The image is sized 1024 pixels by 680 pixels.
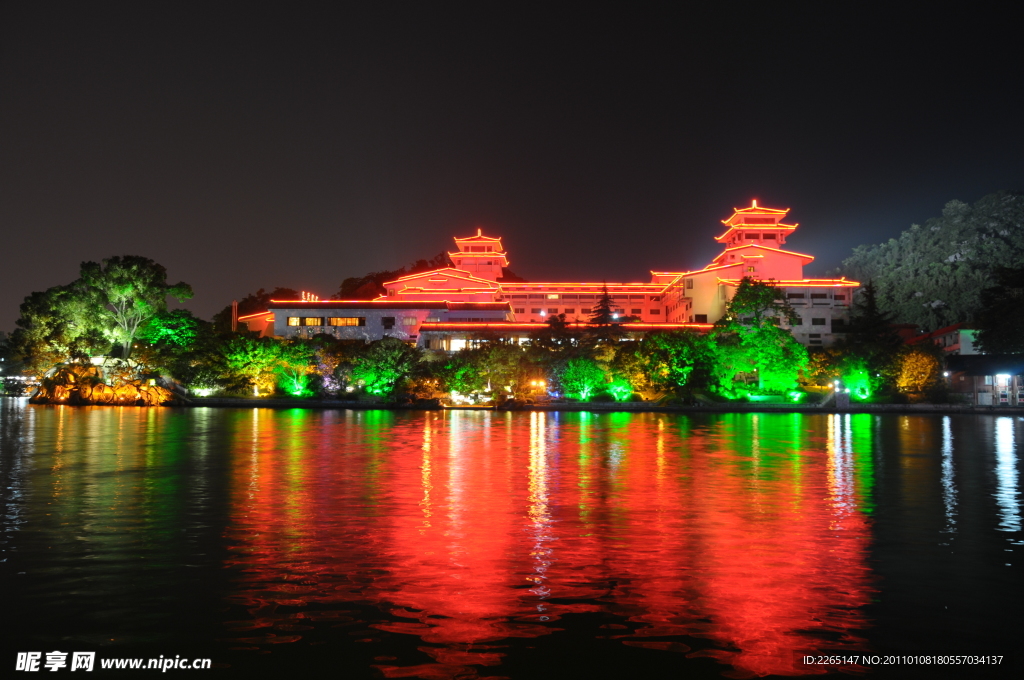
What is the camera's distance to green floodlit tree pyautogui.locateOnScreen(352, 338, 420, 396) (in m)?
51.5

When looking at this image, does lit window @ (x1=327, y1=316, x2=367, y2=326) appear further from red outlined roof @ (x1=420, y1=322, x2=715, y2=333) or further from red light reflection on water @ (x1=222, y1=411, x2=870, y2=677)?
red light reflection on water @ (x1=222, y1=411, x2=870, y2=677)

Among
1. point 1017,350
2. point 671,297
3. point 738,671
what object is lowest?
point 738,671

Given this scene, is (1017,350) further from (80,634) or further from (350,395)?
(80,634)

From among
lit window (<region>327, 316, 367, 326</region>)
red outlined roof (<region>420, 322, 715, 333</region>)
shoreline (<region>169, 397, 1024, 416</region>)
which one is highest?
lit window (<region>327, 316, 367, 326</region>)

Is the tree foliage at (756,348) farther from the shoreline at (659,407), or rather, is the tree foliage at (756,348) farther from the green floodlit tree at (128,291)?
the green floodlit tree at (128,291)

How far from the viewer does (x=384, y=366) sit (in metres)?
51.5

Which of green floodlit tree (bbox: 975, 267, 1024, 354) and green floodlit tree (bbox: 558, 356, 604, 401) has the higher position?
green floodlit tree (bbox: 975, 267, 1024, 354)

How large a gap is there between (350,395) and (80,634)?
4612cm

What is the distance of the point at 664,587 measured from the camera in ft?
27.0

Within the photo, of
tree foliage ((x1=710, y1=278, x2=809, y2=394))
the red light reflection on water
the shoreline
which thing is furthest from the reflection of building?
the red light reflection on water

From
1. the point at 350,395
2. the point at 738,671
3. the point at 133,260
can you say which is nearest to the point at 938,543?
the point at 738,671

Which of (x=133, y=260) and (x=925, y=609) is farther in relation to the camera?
(x=133, y=260)

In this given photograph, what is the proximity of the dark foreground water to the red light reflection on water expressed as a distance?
0.04m

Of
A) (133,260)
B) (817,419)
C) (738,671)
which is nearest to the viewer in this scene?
(738,671)
